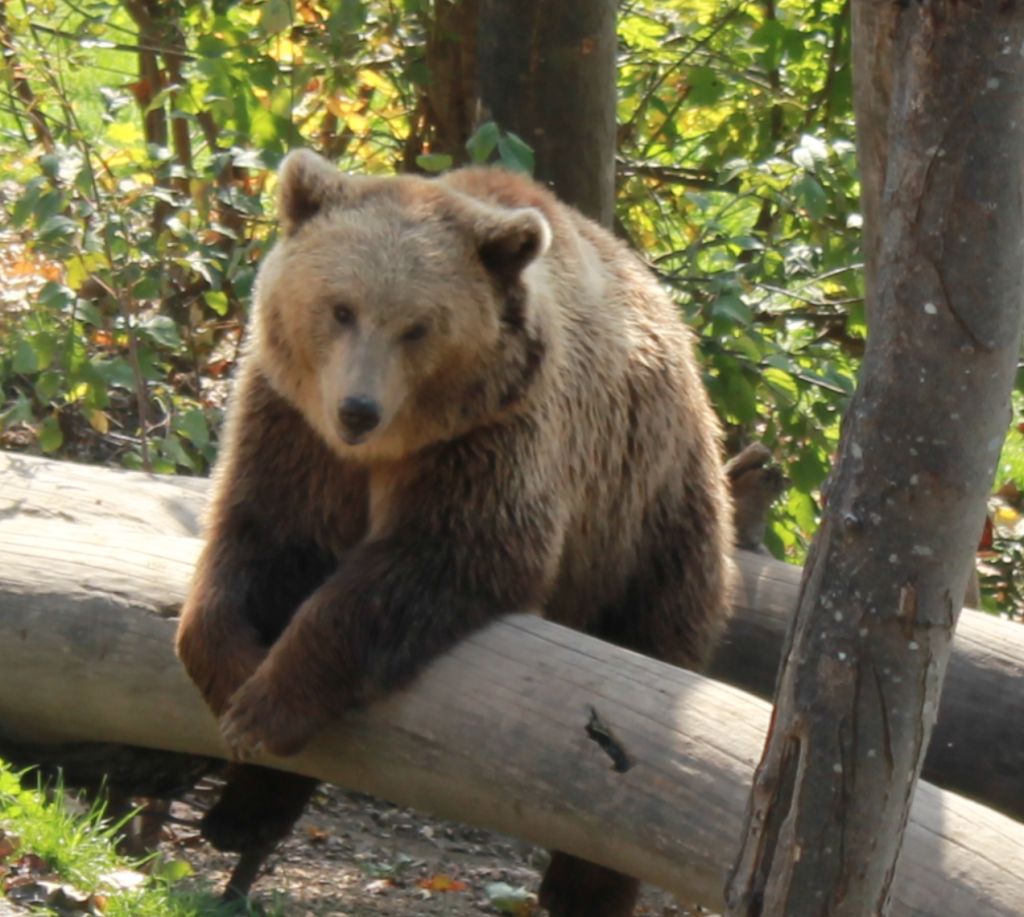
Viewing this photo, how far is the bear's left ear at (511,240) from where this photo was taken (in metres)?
3.71

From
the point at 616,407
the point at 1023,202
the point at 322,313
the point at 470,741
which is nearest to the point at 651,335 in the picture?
the point at 616,407

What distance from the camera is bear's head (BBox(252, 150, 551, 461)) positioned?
3598 mm

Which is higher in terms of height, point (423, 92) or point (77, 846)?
point (423, 92)

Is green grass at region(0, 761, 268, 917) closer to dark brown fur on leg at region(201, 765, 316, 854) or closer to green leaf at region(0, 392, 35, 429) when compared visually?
dark brown fur on leg at region(201, 765, 316, 854)

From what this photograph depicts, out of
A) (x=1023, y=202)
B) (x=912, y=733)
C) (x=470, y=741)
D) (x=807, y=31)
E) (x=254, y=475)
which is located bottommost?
(x=470, y=741)

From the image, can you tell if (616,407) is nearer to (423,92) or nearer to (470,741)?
(470,741)

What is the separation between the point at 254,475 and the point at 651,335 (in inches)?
49.6

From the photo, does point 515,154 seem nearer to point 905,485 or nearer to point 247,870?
point 247,870

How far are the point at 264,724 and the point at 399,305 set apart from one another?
108cm

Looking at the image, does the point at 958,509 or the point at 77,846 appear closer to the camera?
the point at 958,509

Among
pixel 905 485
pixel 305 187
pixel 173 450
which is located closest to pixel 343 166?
pixel 173 450

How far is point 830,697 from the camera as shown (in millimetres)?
2055

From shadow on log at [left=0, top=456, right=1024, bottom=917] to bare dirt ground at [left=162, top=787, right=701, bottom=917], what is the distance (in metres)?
0.73

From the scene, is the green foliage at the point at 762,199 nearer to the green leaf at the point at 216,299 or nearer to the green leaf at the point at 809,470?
the green leaf at the point at 809,470
